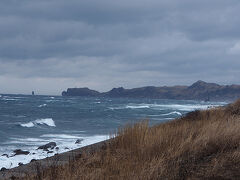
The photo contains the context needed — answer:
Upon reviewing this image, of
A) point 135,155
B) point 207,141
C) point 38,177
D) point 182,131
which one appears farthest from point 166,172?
point 182,131

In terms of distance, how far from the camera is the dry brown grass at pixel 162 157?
4.55 meters

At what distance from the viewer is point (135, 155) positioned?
5672 mm

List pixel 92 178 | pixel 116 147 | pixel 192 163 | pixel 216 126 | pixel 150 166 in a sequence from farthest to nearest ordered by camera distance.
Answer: pixel 216 126, pixel 116 147, pixel 192 163, pixel 150 166, pixel 92 178

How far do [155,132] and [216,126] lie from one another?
1.36 meters

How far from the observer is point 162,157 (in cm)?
551

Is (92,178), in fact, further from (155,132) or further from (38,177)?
(155,132)

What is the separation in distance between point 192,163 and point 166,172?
816 millimetres

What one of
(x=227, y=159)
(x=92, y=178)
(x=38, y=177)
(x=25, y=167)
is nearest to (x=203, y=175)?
(x=227, y=159)

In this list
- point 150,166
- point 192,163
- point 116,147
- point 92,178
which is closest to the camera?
point 92,178

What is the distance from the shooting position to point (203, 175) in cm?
489

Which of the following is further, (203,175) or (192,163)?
(192,163)

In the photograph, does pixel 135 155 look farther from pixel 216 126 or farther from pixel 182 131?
pixel 216 126

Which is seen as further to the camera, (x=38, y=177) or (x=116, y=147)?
(x=116, y=147)

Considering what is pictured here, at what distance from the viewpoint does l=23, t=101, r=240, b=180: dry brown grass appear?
4.55 meters
